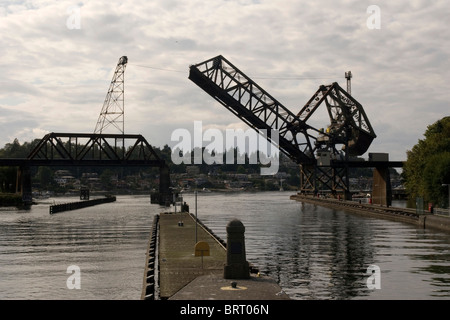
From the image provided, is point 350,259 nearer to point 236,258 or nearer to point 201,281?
point 236,258

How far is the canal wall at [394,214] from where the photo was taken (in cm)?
5051

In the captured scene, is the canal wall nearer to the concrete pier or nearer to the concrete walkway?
the concrete walkway

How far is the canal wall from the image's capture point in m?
50.5

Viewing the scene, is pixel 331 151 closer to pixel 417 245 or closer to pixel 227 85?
pixel 227 85

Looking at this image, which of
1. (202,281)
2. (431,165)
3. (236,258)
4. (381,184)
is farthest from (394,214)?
(202,281)

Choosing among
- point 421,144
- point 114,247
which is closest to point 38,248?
point 114,247

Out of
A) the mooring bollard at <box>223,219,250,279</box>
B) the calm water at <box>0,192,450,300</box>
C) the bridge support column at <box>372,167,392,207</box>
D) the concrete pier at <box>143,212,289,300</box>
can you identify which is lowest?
the calm water at <box>0,192,450,300</box>

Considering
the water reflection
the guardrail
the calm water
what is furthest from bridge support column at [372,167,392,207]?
the guardrail

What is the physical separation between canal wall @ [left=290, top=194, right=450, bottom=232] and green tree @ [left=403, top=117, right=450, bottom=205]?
357 centimetres

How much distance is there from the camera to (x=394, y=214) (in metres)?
64.4

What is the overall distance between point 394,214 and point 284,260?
35581 millimetres

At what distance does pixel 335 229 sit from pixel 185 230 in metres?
15.3

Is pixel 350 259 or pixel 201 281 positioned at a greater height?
pixel 201 281

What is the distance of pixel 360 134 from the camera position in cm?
9381
